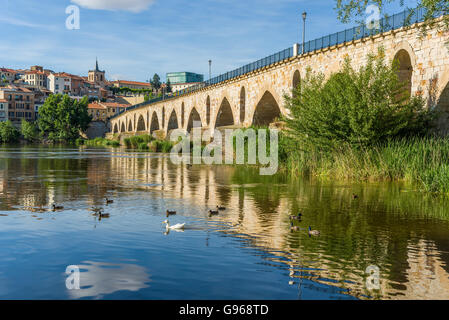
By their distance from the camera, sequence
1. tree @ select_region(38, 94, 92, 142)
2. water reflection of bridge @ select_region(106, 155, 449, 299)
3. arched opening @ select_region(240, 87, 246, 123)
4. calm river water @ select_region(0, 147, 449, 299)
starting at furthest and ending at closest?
tree @ select_region(38, 94, 92, 142) < arched opening @ select_region(240, 87, 246, 123) < water reflection of bridge @ select_region(106, 155, 449, 299) < calm river water @ select_region(0, 147, 449, 299)

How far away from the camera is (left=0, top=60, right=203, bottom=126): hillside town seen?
366 ft

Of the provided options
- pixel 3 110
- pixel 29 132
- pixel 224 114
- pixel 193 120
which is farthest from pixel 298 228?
pixel 3 110

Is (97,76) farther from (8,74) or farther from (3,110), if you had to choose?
(3,110)

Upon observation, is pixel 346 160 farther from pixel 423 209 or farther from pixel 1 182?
pixel 1 182

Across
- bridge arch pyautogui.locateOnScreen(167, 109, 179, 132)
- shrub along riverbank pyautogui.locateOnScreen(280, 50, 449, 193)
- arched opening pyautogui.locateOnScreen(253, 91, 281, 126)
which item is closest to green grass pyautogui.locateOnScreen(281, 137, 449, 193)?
shrub along riverbank pyautogui.locateOnScreen(280, 50, 449, 193)

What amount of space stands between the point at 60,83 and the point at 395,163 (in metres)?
139

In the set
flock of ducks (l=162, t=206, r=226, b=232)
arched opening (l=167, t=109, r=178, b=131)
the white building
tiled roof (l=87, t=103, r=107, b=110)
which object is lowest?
flock of ducks (l=162, t=206, r=226, b=232)

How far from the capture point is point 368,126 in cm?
1620

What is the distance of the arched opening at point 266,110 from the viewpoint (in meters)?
34.7

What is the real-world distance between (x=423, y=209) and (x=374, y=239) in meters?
3.47

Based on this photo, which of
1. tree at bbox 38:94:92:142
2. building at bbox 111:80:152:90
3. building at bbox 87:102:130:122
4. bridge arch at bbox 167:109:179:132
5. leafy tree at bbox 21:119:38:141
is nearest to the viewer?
bridge arch at bbox 167:109:179:132

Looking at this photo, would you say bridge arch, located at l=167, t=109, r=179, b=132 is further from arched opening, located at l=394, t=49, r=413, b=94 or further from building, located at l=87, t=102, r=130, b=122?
building, located at l=87, t=102, r=130, b=122
